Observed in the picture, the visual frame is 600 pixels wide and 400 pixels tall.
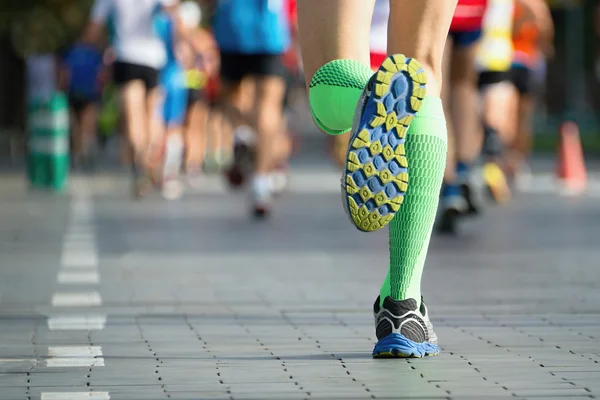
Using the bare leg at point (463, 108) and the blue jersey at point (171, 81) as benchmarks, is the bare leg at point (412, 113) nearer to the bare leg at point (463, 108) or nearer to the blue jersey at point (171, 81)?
the bare leg at point (463, 108)

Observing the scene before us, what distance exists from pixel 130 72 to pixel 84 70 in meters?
11.5

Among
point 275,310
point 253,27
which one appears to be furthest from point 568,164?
point 275,310

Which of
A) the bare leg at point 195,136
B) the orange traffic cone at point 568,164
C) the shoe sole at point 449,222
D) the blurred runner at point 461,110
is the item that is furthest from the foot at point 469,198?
the bare leg at point 195,136

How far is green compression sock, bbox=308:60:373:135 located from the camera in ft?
16.8

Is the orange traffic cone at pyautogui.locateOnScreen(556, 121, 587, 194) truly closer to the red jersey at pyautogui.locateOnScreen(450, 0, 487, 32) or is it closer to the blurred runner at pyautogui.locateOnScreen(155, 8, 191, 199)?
the blurred runner at pyautogui.locateOnScreen(155, 8, 191, 199)

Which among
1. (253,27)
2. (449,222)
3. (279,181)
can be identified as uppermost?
(253,27)

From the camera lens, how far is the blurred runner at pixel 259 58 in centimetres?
1326

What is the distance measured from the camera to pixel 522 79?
17859 millimetres

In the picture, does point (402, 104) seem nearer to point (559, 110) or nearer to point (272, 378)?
point (272, 378)

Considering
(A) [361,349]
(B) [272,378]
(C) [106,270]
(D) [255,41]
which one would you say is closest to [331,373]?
(B) [272,378]

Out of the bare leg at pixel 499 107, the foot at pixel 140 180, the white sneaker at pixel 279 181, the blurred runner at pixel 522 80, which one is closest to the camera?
the bare leg at pixel 499 107

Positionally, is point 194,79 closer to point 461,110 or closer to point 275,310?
point 461,110

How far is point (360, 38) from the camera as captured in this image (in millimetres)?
5285

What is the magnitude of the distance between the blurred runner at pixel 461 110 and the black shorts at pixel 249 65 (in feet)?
9.11
